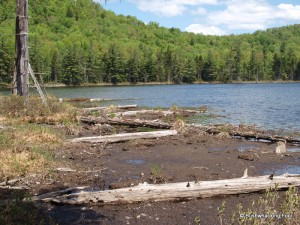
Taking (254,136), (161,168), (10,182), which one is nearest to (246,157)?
(161,168)

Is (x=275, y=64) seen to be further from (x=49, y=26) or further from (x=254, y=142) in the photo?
(x=254, y=142)

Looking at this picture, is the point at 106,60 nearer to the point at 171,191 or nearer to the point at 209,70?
the point at 209,70

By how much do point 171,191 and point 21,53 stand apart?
49.2ft

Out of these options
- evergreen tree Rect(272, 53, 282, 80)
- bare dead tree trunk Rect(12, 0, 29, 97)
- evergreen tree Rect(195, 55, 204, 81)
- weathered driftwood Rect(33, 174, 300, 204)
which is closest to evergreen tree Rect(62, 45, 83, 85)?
evergreen tree Rect(195, 55, 204, 81)

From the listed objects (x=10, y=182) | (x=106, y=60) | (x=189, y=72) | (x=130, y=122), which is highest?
(x=106, y=60)

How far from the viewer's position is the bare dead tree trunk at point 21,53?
20.1 metres

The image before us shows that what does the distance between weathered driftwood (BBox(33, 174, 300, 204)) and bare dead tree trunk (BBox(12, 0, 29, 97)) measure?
43.8ft

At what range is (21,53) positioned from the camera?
20.3 metres

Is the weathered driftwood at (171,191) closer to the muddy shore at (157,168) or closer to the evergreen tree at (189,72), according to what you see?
the muddy shore at (157,168)

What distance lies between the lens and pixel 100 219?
23.9ft

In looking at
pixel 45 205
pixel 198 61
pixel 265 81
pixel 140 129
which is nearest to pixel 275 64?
pixel 265 81

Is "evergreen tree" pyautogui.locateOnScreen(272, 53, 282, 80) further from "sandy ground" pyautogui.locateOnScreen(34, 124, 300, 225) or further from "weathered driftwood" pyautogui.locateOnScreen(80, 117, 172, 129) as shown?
"sandy ground" pyautogui.locateOnScreen(34, 124, 300, 225)

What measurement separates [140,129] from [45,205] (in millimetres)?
11335

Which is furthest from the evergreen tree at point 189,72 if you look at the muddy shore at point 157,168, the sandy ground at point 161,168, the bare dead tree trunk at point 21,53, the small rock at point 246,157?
the small rock at point 246,157
